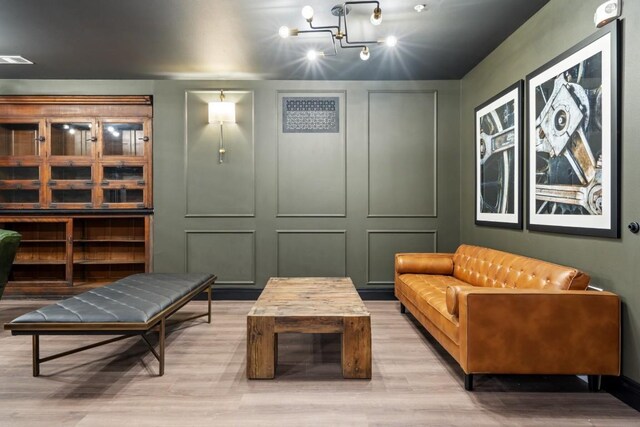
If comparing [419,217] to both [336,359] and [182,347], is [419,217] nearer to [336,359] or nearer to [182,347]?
[336,359]

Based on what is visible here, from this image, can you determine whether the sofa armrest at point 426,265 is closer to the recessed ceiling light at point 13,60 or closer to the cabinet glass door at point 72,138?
the cabinet glass door at point 72,138

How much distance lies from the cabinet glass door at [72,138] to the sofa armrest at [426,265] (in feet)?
12.9

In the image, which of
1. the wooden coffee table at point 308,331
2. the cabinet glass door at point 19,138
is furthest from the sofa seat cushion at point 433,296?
the cabinet glass door at point 19,138

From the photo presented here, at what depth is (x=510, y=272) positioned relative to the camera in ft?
8.95

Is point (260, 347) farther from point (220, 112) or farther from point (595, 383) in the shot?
point (220, 112)

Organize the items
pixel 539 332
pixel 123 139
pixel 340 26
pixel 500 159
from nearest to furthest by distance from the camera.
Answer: pixel 539 332
pixel 340 26
pixel 500 159
pixel 123 139

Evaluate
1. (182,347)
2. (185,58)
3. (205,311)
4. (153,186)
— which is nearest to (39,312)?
(182,347)

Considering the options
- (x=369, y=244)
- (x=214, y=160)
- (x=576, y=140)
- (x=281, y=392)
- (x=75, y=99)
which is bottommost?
(x=281, y=392)

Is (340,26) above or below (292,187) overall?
above

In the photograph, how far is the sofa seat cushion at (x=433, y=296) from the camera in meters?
2.33

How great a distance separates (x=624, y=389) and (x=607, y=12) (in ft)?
7.17

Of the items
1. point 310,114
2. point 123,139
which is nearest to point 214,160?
point 123,139

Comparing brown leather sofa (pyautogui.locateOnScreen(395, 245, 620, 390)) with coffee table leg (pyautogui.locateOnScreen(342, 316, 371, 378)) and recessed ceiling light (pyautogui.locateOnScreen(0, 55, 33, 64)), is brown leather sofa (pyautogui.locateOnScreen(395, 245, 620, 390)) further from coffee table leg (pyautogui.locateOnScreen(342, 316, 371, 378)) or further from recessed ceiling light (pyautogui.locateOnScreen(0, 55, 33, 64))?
recessed ceiling light (pyautogui.locateOnScreen(0, 55, 33, 64))

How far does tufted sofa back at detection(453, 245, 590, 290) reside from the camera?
2.19 m
